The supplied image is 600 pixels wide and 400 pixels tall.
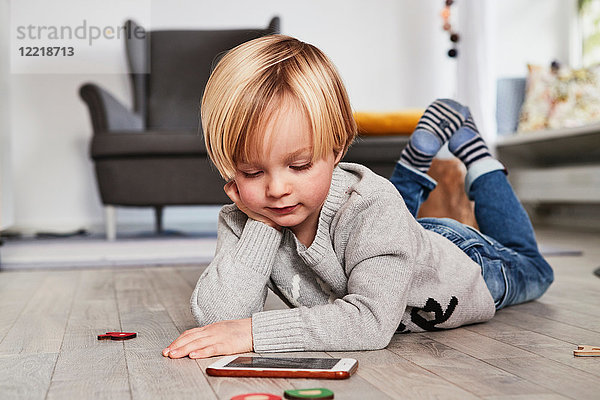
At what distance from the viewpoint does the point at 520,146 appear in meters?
4.05

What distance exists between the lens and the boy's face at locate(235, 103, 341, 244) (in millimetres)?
846

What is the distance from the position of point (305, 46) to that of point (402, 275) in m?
0.33

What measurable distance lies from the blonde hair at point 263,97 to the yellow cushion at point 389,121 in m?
1.73

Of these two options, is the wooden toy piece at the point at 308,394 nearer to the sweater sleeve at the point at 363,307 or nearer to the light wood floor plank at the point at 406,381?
the light wood floor plank at the point at 406,381

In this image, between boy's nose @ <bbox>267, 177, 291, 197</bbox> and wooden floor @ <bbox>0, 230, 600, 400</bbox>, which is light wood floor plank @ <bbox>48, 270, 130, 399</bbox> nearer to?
wooden floor @ <bbox>0, 230, 600, 400</bbox>

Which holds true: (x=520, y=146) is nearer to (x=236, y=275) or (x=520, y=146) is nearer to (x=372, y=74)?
(x=372, y=74)

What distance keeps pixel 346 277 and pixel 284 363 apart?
0.72 feet

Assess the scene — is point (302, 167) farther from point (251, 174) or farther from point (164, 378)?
point (164, 378)

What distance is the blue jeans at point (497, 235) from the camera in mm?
1227

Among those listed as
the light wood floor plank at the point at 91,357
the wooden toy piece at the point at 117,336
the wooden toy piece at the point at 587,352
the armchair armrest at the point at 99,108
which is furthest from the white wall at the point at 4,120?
the wooden toy piece at the point at 587,352

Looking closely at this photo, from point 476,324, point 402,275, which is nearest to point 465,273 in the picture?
point 476,324

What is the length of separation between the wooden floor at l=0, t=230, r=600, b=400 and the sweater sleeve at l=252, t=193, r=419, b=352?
0.03m

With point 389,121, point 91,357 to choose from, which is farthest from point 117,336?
point 389,121

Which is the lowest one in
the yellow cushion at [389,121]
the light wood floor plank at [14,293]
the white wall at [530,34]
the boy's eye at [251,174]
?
the light wood floor plank at [14,293]
